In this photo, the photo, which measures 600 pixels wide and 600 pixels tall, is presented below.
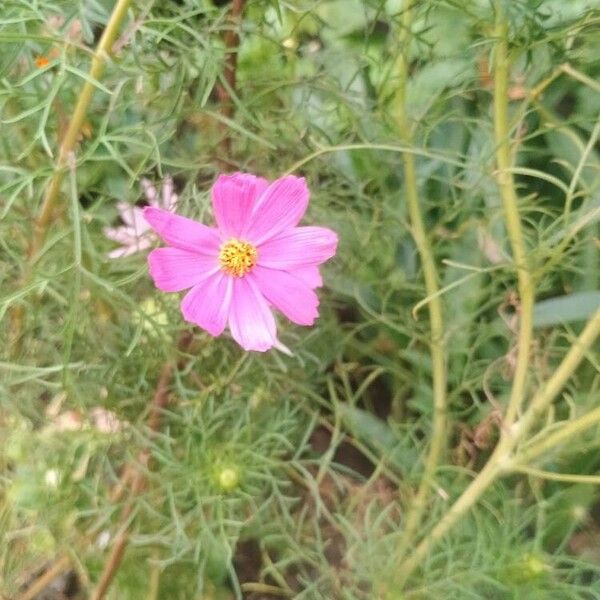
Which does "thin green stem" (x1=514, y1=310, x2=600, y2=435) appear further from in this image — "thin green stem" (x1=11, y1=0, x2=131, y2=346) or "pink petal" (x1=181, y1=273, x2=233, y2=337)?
"thin green stem" (x1=11, y1=0, x2=131, y2=346)

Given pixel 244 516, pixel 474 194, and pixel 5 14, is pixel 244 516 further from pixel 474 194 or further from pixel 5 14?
pixel 5 14

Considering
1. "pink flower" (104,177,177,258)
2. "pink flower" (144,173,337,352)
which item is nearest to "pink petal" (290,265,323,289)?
"pink flower" (144,173,337,352)

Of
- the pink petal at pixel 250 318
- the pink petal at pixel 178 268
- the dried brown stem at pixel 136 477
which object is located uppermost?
the pink petal at pixel 178 268

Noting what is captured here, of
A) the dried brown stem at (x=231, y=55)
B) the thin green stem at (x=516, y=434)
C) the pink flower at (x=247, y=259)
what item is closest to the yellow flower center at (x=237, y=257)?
the pink flower at (x=247, y=259)

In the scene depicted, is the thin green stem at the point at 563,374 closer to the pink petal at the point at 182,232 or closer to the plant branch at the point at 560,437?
the plant branch at the point at 560,437

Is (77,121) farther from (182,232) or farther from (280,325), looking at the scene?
(280,325)

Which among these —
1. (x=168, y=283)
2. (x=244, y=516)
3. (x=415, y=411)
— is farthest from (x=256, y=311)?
(x=415, y=411)

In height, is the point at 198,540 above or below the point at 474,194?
below
